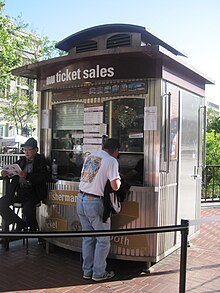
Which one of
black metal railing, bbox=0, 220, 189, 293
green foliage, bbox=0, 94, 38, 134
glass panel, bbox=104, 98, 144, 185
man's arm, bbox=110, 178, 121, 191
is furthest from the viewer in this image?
green foliage, bbox=0, 94, 38, 134

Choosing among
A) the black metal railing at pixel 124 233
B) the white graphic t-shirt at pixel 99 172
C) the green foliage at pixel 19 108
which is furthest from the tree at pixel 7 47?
the black metal railing at pixel 124 233

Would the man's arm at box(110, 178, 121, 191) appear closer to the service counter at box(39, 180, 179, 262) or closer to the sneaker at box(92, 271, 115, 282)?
Result: the service counter at box(39, 180, 179, 262)

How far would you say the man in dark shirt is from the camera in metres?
5.43

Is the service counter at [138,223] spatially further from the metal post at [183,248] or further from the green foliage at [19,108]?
the green foliage at [19,108]

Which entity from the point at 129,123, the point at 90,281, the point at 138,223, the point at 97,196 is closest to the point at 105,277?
the point at 90,281

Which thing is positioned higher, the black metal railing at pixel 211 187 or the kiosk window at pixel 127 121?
the kiosk window at pixel 127 121

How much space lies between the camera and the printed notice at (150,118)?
4887 millimetres

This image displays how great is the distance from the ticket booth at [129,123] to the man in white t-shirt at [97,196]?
539 millimetres

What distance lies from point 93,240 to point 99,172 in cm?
94

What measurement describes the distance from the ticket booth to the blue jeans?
50 cm

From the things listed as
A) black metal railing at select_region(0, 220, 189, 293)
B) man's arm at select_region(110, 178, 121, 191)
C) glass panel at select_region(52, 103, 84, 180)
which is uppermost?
glass panel at select_region(52, 103, 84, 180)

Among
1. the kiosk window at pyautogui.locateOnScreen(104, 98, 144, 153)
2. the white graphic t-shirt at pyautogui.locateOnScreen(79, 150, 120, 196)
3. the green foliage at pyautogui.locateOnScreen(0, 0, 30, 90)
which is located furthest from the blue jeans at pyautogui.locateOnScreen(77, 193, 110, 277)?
the green foliage at pyautogui.locateOnScreen(0, 0, 30, 90)

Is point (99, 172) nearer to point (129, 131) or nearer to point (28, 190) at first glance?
point (129, 131)

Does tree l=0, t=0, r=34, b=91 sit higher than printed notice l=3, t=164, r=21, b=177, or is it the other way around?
tree l=0, t=0, r=34, b=91
